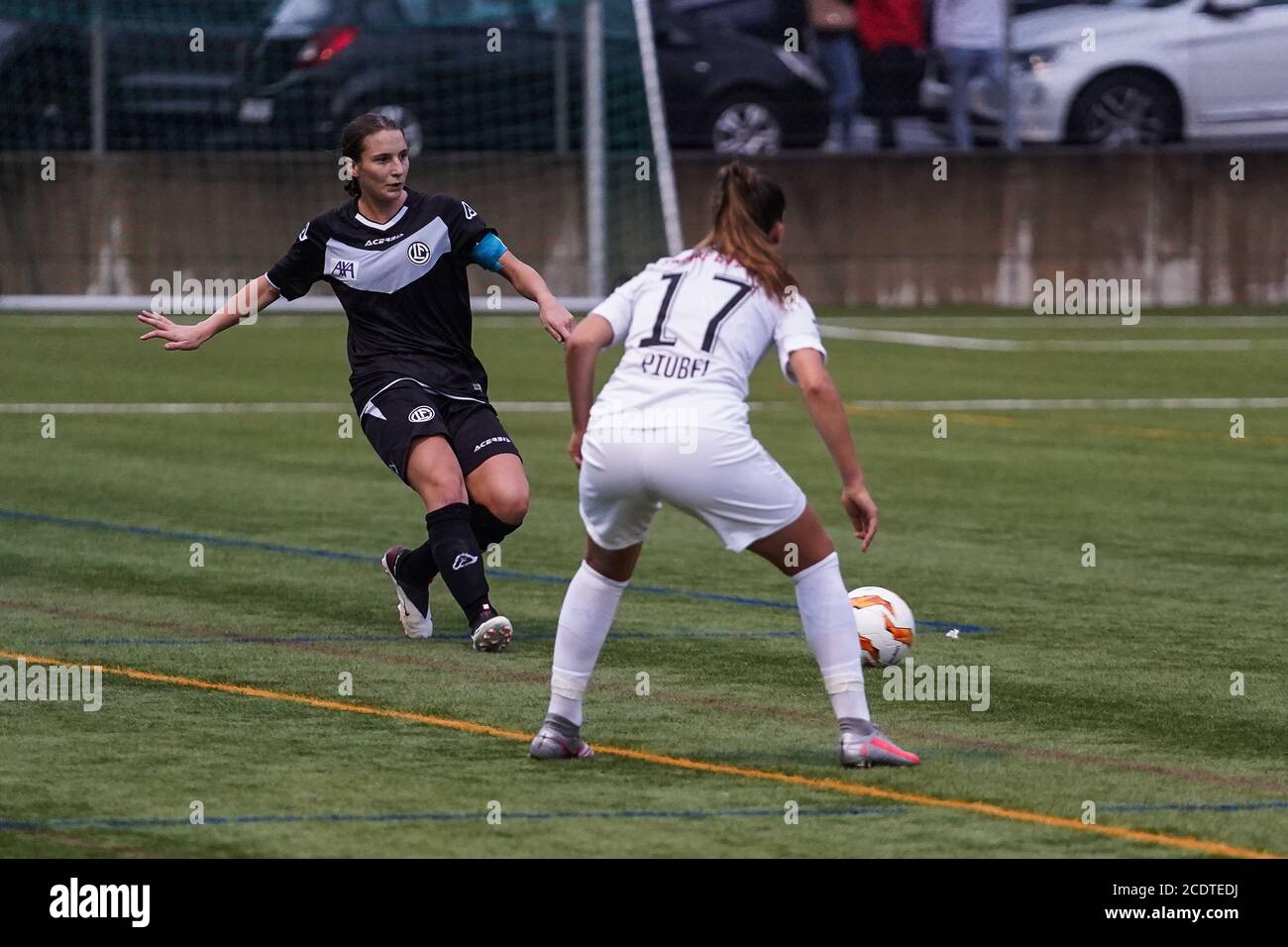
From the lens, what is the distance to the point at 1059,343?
24.9m

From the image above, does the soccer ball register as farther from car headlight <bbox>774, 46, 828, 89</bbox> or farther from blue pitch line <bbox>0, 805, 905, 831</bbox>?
car headlight <bbox>774, 46, 828, 89</bbox>

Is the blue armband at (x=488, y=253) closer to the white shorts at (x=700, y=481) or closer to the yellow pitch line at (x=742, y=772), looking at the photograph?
the yellow pitch line at (x=742, y=772)

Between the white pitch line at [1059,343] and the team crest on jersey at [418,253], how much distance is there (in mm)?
14598

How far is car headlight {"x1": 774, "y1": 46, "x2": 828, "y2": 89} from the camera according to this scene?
26.9 m

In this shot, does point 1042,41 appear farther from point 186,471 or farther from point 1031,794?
point 1031,794

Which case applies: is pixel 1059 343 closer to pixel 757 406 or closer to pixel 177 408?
pixel 757 406

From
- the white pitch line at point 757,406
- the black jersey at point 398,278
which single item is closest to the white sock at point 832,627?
the black jersey at point 398,278

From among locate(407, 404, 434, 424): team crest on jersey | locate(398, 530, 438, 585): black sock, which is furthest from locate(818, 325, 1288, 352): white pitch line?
locate(407, 404, 434, 424): team crest on jersey

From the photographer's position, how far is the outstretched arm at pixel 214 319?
921cm

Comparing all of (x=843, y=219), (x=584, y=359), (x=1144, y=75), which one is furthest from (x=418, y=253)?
(x=1144, y=75)

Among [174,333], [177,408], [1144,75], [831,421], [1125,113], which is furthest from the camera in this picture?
[1125,113]

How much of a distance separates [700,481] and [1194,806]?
159cm

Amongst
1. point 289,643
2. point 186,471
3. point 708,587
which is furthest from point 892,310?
point 289,643
